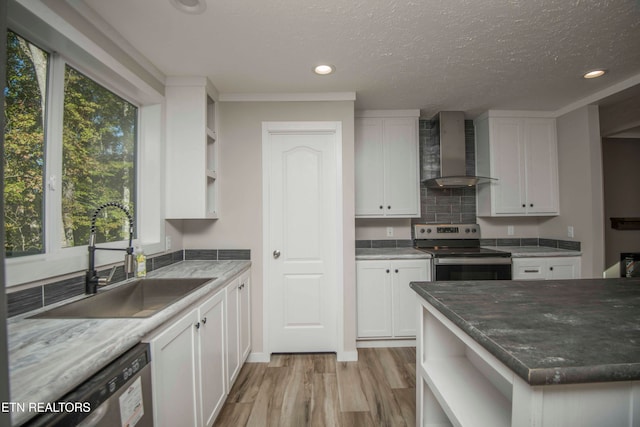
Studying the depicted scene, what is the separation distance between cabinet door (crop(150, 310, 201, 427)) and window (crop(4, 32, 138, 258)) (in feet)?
2.64

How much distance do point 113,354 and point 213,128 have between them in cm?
208

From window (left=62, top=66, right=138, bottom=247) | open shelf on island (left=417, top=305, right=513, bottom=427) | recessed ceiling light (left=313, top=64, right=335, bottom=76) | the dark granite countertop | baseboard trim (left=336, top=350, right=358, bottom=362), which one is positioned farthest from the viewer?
baseboard trim (left=336, top=350, right=358, bottom=362)

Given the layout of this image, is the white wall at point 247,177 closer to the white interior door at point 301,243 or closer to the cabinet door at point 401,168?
the white interior door at point 301,243

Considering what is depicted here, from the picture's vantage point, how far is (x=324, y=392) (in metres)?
2.04

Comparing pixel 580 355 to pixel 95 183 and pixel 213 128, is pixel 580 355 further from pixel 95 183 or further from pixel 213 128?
pixel 213 128

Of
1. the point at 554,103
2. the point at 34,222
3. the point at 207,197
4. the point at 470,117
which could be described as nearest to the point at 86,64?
the point at 34,222

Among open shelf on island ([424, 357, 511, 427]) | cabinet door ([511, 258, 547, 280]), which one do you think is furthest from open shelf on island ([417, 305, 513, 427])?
cabinet door ([511, 258, 547, 280])

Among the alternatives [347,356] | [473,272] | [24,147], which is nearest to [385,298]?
[347,356]

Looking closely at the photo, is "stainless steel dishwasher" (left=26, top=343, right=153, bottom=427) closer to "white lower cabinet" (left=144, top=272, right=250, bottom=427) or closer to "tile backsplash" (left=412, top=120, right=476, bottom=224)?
"white lower cabinet" (left=144, top=272, right=250, bottom=427)

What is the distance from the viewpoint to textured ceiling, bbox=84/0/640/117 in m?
1.50

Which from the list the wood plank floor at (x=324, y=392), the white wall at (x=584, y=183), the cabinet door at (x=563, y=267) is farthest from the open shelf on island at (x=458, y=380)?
the white wall at (x=584, y=183)

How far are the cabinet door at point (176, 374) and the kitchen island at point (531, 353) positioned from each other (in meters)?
1.15

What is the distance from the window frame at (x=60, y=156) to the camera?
1243 mm

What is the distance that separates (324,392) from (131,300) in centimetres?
148
